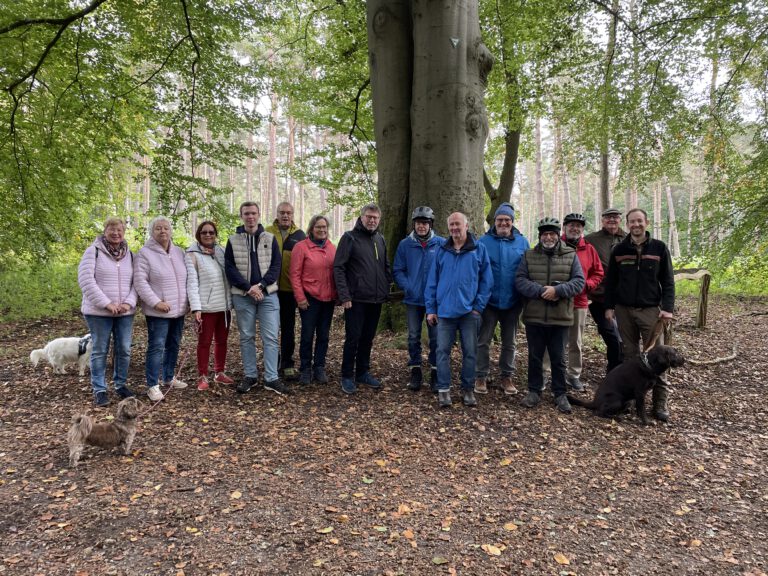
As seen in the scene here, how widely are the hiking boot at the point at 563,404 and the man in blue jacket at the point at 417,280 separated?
50.5 inches

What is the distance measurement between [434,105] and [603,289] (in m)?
3.18

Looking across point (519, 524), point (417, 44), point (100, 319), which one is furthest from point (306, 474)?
point (417, 44)

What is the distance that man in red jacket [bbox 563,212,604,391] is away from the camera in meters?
4.94

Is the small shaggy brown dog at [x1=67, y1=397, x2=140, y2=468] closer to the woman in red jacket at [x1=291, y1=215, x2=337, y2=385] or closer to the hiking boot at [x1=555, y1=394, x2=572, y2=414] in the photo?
the woman in red jacket at [x1=291, y1=215, x2=337, y2=385]

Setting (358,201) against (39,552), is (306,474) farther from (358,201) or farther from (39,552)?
(358,201)

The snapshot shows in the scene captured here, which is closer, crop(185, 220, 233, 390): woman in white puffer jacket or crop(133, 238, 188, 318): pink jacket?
crop(133, 238, 188, 318): pink jacket

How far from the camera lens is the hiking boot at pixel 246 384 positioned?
4.71m

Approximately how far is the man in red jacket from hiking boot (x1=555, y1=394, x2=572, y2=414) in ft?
2.52

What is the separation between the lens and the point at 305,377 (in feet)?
16.4

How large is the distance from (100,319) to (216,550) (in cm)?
292

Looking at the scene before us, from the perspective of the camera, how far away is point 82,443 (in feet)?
10.6

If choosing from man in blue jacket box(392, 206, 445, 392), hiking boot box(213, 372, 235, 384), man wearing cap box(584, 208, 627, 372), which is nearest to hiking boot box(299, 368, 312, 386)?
hiking boot box(213, 372, 235, 384)

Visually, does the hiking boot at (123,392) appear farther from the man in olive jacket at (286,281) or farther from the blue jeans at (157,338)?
the man in olive jacket at (286,281)

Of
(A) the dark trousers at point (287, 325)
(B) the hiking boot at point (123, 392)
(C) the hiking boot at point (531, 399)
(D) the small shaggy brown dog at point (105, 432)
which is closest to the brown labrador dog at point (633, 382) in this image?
(C) the hiking boot at point (531, 399)
